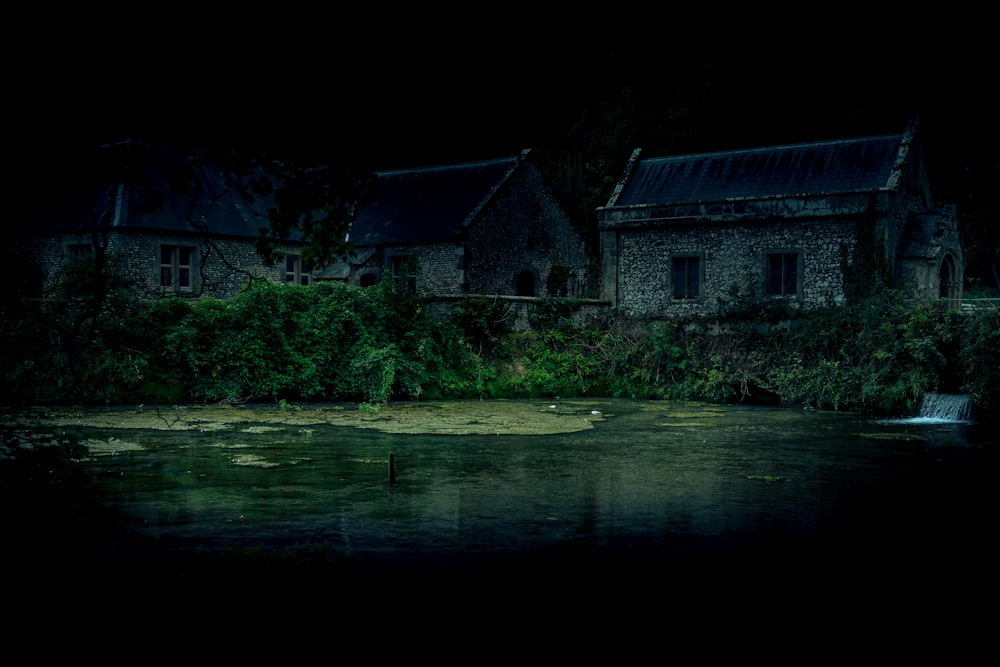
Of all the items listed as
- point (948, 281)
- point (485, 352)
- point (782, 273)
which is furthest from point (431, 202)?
point (948, 281)

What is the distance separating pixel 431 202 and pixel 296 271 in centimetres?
590

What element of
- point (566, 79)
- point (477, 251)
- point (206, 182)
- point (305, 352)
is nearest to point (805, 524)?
point (305, 352)

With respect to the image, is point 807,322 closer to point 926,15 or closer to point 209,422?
point 209,422

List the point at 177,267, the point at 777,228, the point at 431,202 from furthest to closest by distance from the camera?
the point at 431,202 → the point at 177,267 → the point at 777,228

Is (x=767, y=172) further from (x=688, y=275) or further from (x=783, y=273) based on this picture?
(x=688, y=275)

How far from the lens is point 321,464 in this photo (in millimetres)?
15695

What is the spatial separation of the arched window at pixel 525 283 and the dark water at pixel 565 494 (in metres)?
18.2

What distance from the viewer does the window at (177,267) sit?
33.9 m

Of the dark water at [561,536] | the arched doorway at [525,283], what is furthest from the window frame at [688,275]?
the dark water at [561,536]

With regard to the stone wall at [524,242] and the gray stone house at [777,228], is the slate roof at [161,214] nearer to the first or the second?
the stone wall at [524,242]

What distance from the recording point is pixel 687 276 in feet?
109

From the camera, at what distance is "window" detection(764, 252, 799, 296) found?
102ft

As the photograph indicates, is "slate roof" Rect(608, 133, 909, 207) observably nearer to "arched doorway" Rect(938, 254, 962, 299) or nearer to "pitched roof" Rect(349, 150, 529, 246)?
"arched doorway" Rect(938, 254, 962, 299)

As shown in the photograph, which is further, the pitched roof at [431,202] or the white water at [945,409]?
the pitched roof at [431,202]
